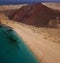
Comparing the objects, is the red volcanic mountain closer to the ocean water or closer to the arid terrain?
the arid terrain

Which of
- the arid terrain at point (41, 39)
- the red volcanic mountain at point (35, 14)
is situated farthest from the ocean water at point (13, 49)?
the red volcanic mountain at point (35, 14)

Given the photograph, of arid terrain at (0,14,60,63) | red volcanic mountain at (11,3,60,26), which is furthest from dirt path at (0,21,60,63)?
red volcanic mountain at (11,3,60,26)

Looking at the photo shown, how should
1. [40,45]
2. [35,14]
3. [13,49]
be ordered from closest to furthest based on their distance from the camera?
1. [40,45]
2. [13,49]
3. [35,14]

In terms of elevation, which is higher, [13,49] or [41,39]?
[41,39]

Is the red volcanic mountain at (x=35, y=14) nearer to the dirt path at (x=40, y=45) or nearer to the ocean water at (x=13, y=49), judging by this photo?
the dirt path at (x=40, y=45)

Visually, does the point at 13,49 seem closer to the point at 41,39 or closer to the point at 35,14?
the point at 41,39

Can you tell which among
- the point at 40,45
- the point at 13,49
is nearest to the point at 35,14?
the point at 40,45

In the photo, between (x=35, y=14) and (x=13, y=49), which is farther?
(x=35, y=14)
